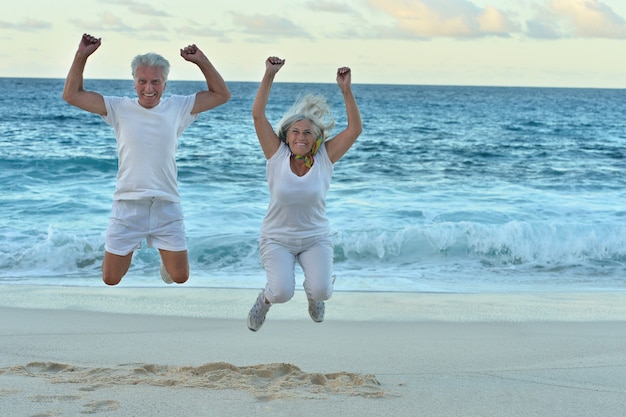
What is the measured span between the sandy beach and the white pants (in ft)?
2.05

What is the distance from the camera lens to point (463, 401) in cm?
566

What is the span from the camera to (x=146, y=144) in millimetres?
5559

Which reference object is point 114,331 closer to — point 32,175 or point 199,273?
point 199,273

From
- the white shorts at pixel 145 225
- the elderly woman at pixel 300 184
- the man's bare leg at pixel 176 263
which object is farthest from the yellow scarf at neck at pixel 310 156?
the man's bare leg at pixel 176 263

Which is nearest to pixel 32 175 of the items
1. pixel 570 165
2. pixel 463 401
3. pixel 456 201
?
pixel 456 201

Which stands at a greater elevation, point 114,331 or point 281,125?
point 281,125

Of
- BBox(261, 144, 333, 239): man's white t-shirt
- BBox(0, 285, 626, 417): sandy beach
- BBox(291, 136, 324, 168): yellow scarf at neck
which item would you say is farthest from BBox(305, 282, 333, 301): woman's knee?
BBox(291, 136, 324, 168): yellow scarf at neck

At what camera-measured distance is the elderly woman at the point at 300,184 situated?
552 cm

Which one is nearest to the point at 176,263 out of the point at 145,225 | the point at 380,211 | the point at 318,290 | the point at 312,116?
the point at 145,225

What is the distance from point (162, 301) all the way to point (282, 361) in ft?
8.14

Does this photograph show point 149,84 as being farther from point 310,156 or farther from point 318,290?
point 318,290

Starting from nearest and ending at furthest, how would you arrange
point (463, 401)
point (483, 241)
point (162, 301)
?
point (463, 401)
point (162, 301)
point (483, 241)

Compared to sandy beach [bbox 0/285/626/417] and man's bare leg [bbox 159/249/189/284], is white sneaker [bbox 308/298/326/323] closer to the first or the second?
sandy beach [bbox 0/285/626/417]

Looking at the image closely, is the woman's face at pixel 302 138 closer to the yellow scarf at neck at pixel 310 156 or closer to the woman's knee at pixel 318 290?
the yellow scarf at neck at pixel 310 156
